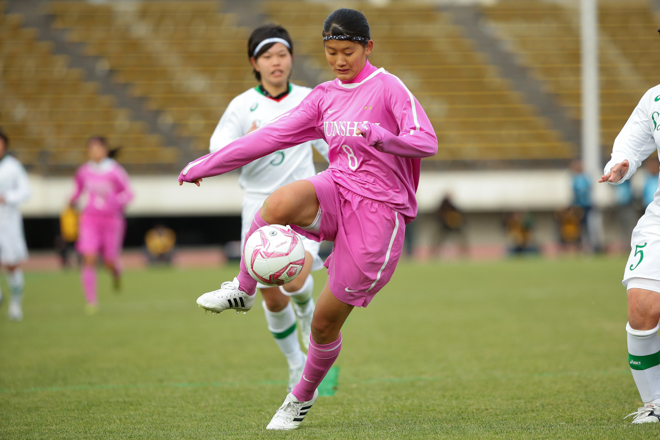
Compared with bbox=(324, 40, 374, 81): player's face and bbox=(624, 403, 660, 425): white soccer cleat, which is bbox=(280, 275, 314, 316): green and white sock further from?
bbox=(624, 403, 660, 425): white soccer cleat

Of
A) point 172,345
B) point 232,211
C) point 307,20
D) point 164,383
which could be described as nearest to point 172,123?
point 232,211

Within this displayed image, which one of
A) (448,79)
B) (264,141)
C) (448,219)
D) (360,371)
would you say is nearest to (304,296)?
(360,371)

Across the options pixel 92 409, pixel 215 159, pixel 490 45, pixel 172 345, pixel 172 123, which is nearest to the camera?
pixel 215 159

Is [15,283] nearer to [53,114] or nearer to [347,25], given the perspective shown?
[347,25]

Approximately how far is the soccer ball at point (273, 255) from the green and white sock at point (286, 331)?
1.48 m

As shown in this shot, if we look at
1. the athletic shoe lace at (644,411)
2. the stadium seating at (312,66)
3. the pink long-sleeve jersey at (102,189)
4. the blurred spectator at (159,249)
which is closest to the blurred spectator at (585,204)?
the stadium seating at (312,66)

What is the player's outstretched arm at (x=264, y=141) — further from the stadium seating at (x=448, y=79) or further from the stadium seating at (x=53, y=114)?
the stadium seating at (x=448, y=79)

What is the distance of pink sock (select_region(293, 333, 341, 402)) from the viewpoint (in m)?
3.93

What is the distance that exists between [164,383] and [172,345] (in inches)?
72.6

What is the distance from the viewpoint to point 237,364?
20.4 ft

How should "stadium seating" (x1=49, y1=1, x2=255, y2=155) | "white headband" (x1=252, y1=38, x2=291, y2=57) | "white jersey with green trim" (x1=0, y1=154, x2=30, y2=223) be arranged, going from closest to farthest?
"white headband" (x1=252, y1=38, x2=291, y2=57) < "white jersey with green trim" (x1=0, y1=154, x2=30, y2=223) < "stadium seating" (x1=49, y1=1, x2=255, y2=155)

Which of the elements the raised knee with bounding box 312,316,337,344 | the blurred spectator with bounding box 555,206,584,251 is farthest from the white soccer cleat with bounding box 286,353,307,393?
the blurred spectator with bounding box 555,206,584,251

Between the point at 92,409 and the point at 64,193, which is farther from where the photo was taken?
the point at 64,193

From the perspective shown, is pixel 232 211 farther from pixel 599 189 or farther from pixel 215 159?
pixel 215 159
